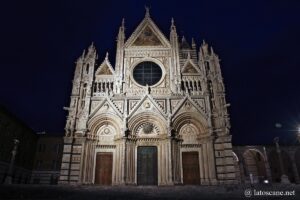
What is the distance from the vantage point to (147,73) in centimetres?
2305

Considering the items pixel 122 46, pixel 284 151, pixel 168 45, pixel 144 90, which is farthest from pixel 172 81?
pixel 284 151

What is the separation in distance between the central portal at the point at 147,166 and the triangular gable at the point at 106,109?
3.90 metres

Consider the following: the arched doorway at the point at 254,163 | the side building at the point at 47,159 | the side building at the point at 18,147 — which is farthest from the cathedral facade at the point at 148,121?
the arched doorway at the point at 254,163

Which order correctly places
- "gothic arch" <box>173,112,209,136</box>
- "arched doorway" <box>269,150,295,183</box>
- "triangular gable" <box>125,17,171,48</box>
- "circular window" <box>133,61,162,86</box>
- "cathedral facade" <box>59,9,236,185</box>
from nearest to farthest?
"cathedral facade" <box>59,9,236,185</box> < "gothic arch" <box>173,112,209,136</box> < "circular window" <box>133,61,162,86</box> < "triangular gable" <box>125,17,171,48</box> < "arched doorway" <box>269,150,295,183</box>

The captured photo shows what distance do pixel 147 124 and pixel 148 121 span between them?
290 mm

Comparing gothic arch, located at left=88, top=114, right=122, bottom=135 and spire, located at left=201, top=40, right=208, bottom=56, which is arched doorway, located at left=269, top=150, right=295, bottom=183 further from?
gothic arch, located at left=88, top=114, right=122, bottom=135

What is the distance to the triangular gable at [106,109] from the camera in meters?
20.1

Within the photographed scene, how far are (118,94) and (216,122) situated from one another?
934 centimetres

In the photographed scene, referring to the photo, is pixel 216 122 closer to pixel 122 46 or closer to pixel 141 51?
pixel 141 51

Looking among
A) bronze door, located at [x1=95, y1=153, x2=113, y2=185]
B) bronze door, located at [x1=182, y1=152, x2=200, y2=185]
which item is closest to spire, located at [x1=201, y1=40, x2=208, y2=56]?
bronze door, located at [x1=182, y1=152, x2=200, y2=185]

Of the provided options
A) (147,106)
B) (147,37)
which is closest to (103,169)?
(147,106)

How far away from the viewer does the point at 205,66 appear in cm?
2242

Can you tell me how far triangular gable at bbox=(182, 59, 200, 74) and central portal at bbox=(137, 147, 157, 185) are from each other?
8417 mm

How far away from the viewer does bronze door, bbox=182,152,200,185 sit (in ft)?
60.8
